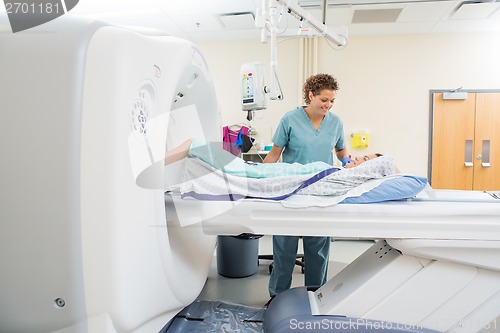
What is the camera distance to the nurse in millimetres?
2074

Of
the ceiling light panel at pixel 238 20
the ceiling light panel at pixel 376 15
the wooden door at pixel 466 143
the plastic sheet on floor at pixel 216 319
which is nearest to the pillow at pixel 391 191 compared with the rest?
the plastic sheet on floor at pixel 216 319

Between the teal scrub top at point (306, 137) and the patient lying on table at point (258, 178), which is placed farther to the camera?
the teal scrub top at point (306, 137)

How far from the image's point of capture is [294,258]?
2.09 metres

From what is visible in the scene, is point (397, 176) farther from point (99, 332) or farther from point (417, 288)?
point (99, 332)

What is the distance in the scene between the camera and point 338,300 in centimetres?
130

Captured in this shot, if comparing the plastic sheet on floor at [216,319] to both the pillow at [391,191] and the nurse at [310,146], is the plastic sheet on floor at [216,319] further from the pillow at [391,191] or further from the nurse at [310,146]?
the pillow at [391,191]

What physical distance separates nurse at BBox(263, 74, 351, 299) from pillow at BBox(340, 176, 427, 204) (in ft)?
2.44

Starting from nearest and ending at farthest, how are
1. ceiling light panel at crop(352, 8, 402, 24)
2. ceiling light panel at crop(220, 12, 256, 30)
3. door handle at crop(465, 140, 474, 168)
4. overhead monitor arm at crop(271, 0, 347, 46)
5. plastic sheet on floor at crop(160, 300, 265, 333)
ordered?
plastic sheet on floor at crop(160, 300, 265, 333) < overhead monitor arm at crop(271, 0, 347, 46) < ceiling light panel at crop(352, 8, 402, 24) < ceiling light panel at crop(220, 12, 256, 30) < door handle at crop(465, 140, 474, 168)

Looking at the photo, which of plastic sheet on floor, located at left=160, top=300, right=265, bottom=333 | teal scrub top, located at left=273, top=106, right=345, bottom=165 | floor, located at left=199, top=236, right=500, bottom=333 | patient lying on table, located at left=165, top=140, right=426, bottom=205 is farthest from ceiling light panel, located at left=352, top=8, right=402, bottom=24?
plastic sheet on floor, located at left=160, top=300, right=265, bottom=333

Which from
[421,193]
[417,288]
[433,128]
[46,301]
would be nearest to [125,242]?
[46,301]

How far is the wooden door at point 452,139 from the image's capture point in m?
4.00

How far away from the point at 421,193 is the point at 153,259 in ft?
3.37

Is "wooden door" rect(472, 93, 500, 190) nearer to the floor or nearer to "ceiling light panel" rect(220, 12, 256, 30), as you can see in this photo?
the floor

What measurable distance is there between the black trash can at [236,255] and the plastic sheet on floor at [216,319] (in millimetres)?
928
